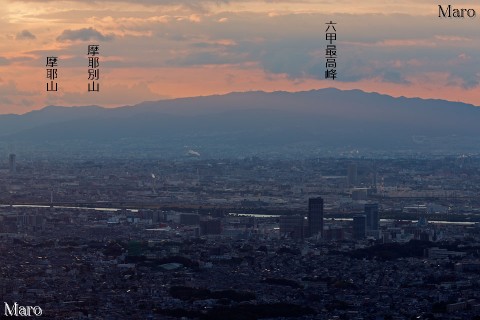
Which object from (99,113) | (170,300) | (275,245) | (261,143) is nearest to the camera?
(170,300)

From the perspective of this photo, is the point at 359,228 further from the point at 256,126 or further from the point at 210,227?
the point at 256,126

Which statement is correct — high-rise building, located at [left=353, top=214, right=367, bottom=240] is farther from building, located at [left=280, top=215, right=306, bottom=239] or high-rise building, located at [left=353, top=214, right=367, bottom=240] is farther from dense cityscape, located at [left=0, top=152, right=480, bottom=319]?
building, located at [left=280, top=215, right=306, bottom=239]

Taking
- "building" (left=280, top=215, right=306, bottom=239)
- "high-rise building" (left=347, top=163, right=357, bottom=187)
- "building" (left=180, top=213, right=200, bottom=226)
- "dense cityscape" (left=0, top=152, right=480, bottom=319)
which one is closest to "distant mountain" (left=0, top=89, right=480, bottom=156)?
"high-rise building" (left=347, top=163, right=357, bottom=187)

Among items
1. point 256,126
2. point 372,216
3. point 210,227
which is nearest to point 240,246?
point 210,227

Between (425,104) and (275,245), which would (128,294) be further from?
(425,104)

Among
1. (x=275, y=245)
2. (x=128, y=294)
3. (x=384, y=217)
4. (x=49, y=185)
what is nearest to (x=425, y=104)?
(x=49, y=185)

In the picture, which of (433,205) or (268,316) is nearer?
(268,316)
